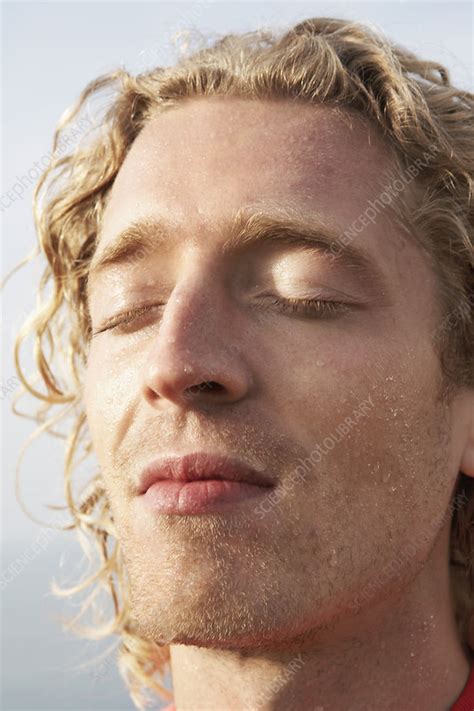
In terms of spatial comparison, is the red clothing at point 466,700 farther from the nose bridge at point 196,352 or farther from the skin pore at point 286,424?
the nose bridge at point 196,352

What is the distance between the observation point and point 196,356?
101 inches

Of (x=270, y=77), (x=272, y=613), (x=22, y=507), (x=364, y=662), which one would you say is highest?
(x=270, y=77)

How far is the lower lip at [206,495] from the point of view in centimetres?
254

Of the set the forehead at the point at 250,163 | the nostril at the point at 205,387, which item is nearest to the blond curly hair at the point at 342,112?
the forehead at the point at 250,163

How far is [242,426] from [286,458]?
0.50ft

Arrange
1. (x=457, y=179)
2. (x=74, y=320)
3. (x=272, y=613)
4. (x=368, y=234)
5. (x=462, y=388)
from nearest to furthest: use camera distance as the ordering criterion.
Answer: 1. (x=272, y=613)
2. (x=368, y=234)
3. (x=462, y=388)
4. (x=457, y=179)
5. (x=74, y=320)

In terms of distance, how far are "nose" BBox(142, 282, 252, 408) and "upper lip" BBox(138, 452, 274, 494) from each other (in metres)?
0.15

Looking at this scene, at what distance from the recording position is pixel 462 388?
3041 mm

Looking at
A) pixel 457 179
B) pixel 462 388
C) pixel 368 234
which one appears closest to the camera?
pixel 368 234

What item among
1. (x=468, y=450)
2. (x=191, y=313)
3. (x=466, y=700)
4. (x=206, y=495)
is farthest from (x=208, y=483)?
(x=466, y=700)

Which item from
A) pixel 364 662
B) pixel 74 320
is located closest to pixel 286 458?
pixel 364 662

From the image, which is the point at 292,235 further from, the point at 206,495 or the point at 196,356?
the point at 206,495

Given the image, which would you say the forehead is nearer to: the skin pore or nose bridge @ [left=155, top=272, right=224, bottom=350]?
the skin pore

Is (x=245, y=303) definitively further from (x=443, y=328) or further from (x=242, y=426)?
(x=443, y=328)
